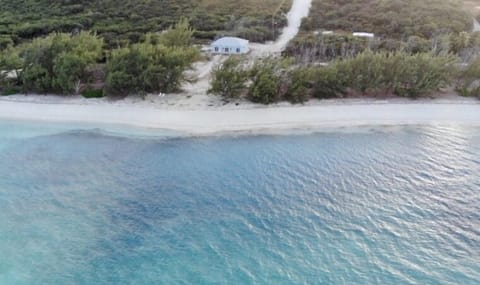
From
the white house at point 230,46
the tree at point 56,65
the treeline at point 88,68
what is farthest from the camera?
the white house at point 230,46

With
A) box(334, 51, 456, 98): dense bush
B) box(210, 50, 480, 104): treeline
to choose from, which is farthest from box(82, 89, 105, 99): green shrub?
box(334, 51, 456, 98): dense bush

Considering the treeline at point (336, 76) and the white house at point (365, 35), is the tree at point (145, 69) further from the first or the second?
the white house at point (365, 35)

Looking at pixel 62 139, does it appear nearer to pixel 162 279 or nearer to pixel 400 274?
pixel 162 279

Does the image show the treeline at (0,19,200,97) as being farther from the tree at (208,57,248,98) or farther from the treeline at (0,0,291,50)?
the treeline at (0,0,291,50)

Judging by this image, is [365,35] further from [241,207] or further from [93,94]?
[241,207]

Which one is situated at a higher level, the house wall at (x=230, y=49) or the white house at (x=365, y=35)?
the white house at (x=365, y=35)

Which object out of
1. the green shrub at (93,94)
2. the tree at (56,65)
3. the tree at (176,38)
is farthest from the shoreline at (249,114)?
the tree at (176,38)
